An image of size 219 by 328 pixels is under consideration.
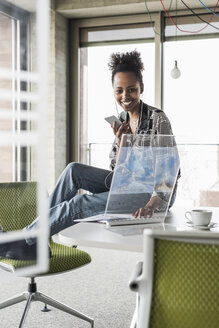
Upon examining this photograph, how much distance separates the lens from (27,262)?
1.87 metres

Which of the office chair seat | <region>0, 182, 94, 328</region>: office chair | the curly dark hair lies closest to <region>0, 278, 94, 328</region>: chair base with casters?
<region>0, 182, 94, 328</region>: office chair

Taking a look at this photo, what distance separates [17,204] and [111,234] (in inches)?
40.9

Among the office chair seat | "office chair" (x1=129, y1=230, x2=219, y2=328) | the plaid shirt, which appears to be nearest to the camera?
"office chair" (x1=129, y1=230, x2=219, y2=328)

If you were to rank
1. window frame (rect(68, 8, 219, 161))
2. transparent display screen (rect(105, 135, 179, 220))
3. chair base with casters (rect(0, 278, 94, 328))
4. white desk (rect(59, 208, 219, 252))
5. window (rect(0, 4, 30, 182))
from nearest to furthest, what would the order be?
window (rect(0, 4, 30, 182)) < white desk (rect(59, 208, 219, 252)) < transparent display screen (rect(105, 135, 179, 220)) < chair base with casters (rect(0, 278, 94, 328)) < window frame (rect(68, 8, 219, 161))

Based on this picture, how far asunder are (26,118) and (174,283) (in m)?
0.50

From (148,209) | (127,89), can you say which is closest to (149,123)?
(127,89)

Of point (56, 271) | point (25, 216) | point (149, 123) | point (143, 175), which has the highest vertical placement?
point (149, 123)

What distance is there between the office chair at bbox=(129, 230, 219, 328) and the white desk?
0.82 feet

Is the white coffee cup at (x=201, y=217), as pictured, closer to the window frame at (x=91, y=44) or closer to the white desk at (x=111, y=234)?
the white desk at (x=111, y=234)

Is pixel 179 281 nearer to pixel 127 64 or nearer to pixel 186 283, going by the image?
pixel 186 283

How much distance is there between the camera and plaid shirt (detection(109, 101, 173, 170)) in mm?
2473

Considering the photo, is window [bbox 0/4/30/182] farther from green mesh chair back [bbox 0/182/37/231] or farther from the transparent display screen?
green mesh chair back [bbox 0/182/37/231]

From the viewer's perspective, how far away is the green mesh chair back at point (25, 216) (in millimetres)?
2037

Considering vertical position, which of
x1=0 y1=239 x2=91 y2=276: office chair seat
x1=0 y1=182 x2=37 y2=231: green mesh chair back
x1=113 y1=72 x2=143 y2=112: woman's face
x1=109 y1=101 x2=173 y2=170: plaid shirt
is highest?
x1=113 y1=72 x2=143 y2=112: woman's face
